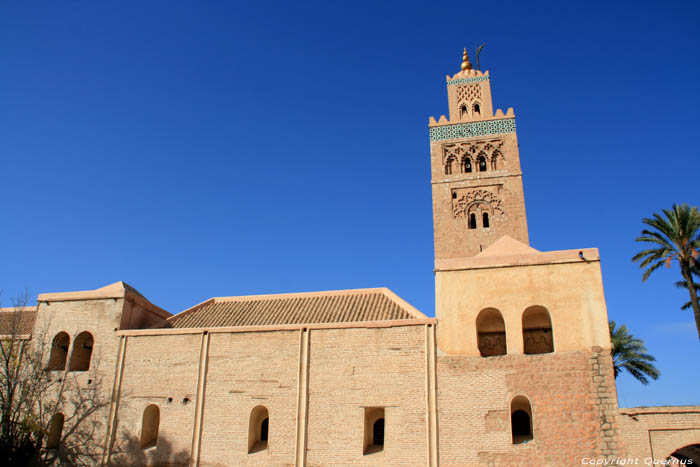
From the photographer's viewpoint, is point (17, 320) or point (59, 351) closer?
point (59, 351)

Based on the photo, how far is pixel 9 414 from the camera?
1616 cm

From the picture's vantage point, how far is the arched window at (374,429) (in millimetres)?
14841

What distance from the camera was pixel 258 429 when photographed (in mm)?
→ 16250

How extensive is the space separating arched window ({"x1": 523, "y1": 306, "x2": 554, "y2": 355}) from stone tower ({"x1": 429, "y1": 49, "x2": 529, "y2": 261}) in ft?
22.0

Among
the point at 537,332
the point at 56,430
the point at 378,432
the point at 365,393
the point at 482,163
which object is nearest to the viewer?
the point at 365,393

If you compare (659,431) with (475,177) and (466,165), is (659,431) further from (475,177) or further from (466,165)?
(466,165)

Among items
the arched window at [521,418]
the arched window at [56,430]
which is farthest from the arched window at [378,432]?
the arched window at [56,430]

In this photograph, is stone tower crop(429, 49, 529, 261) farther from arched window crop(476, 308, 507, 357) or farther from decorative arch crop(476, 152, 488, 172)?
arched window crop(476, 308, 507, 357)

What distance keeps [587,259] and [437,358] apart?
474cm

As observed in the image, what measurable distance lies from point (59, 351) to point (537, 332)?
15361 millimetres

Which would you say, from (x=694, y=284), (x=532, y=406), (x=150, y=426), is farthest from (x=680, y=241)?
(x=150, y=426)

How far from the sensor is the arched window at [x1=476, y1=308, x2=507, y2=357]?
16.2m

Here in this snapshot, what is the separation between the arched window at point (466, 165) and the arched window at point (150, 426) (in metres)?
15.9

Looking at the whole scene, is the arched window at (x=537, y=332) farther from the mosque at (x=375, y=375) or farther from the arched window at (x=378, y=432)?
the arched window at (x=378, y=432)
